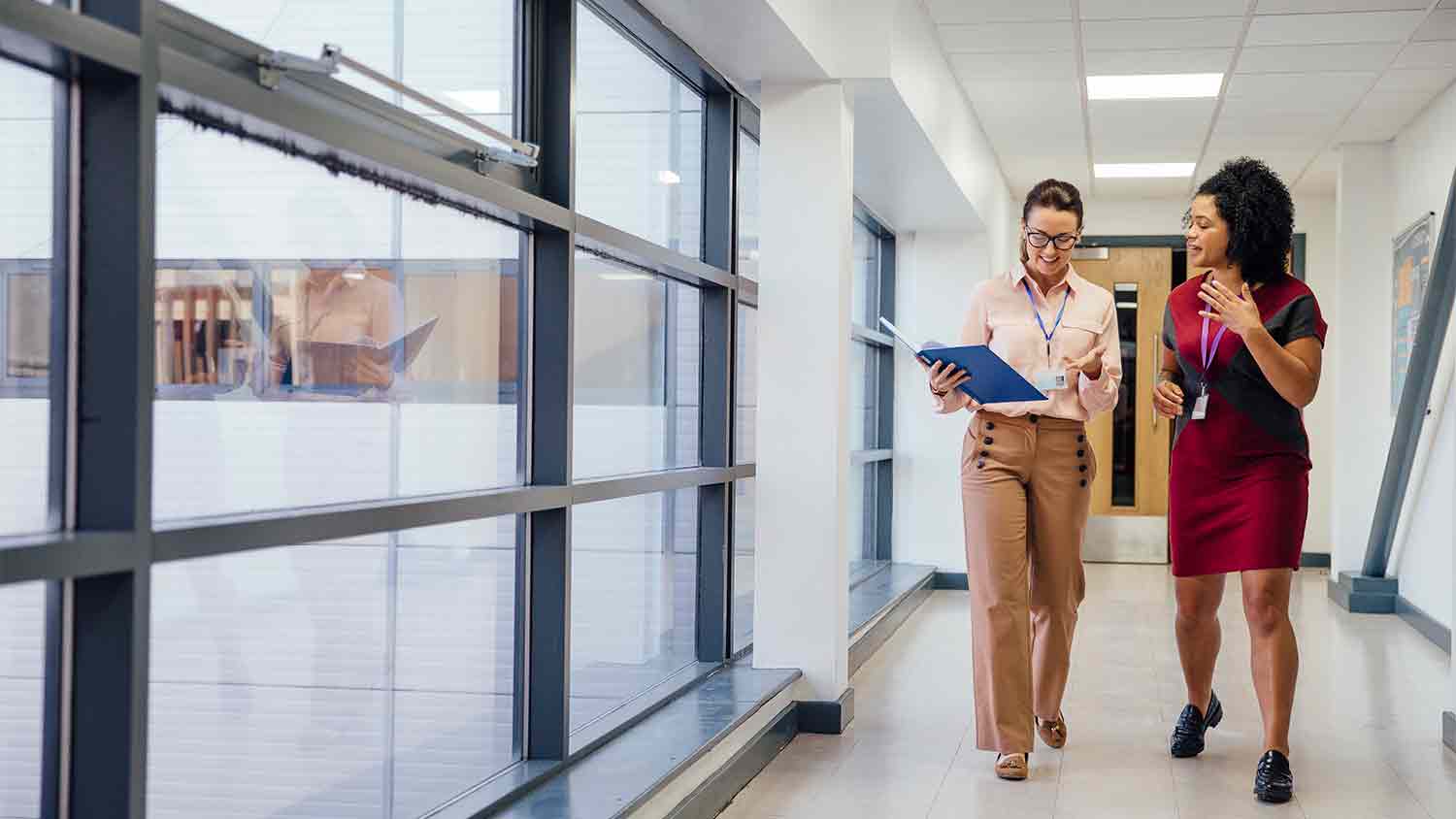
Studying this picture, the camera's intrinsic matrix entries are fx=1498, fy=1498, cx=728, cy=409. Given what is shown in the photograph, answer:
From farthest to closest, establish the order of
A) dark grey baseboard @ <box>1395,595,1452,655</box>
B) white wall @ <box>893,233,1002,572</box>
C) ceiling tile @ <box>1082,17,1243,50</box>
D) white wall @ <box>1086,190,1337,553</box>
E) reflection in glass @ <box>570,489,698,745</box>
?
white wall @ <box>1086,190,1337,553</box>, white wall @ <box>893,233,1002,572</box>, dark grey baseboard @ <box>1395,595,1452,655</box>, ceiling tile @ <box>1082,17,1243,50</box>, reflection in glass @ <box>570,489,698,745</box>

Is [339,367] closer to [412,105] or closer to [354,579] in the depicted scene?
[354,579]

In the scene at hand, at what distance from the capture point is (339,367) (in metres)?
2.32

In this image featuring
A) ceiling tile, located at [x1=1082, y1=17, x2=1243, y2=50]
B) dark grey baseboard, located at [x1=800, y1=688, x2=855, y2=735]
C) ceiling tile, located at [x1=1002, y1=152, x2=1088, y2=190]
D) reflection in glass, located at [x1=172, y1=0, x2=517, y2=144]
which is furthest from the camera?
ceiling tile, located at [x1=1002, y1=152, x2=1088, y2=190]

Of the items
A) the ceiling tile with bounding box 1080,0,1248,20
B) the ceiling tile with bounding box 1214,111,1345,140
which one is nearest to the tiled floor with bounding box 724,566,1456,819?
the ceiling tile with bounding box 1080,0,1248,20

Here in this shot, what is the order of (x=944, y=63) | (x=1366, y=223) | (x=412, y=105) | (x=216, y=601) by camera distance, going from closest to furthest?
1. (x=216, y=601)
2. (x=412, y=105)
3. (x=944, y=63)
4. (x=1366, y=223)

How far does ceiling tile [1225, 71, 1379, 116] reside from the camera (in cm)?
673

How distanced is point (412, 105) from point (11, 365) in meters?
1.12

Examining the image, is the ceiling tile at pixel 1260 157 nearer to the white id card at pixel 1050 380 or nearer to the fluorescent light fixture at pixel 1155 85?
the fluorescent light fixture at pixel 1155 85

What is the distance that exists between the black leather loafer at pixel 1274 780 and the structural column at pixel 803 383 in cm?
125

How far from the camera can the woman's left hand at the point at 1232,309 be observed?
3537 mm

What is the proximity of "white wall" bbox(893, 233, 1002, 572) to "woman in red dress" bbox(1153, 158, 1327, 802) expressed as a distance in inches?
181

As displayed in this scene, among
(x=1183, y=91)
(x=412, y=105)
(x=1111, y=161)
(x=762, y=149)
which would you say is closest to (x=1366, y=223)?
(x=1111, y=161)

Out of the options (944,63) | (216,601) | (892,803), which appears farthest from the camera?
(944,63)

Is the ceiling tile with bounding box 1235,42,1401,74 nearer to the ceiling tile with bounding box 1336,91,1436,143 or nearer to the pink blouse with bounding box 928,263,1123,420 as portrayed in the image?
the ceiling tile with bounding box 1336,91,1436,143
